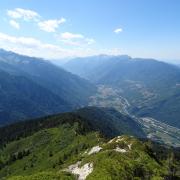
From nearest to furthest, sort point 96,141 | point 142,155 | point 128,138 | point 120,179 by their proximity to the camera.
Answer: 1. point 120,179
2. point 142,155
3. point 128,138
4. point 96,141

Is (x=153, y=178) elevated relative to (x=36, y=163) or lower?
elevated

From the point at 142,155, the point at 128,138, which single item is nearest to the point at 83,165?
the point at 142,155

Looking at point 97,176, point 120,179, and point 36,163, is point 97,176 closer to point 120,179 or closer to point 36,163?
point 120,179

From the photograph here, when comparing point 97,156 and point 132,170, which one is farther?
point 97,156

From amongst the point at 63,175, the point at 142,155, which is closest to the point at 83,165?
the point at 63,175

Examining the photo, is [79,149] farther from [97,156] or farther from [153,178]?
[153,178]

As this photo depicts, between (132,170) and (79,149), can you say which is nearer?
(132,170)

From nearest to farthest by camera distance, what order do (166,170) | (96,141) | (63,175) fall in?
(63,175), (166,170), (96,141)

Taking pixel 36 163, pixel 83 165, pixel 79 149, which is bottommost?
pixel 36 163

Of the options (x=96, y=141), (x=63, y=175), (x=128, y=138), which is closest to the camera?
(x=63, y=175)
